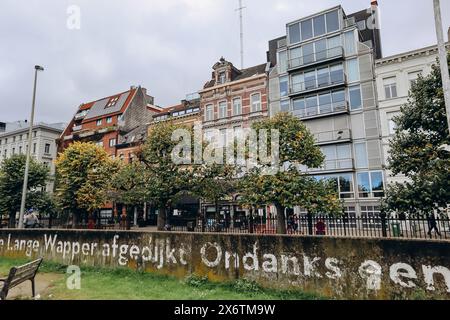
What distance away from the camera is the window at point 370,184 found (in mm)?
25903

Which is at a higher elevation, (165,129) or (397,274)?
(165,129)

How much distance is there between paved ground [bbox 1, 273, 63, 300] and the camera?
24.9ft

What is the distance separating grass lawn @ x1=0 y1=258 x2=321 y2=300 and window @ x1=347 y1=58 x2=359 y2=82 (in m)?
26.4

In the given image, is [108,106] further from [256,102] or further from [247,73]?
[256,102]

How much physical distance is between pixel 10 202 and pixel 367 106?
34586 mm

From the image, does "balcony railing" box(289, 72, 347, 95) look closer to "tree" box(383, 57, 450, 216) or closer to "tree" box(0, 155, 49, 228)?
"tree" box(383, 57, 450, 216)

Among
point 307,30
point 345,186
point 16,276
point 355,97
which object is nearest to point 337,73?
point 355,97

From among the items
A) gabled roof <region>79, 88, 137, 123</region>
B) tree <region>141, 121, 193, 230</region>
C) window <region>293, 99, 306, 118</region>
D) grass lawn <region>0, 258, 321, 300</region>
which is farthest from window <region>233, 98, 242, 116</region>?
grass lawn <region>0, 258, 321, 300</region>

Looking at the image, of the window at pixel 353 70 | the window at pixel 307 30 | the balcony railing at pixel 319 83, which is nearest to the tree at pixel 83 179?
the balcony railing at pixel 319 83

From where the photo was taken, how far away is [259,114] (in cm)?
3150

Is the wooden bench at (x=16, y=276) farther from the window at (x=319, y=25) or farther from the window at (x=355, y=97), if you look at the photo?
the window at (x=319, y=25)
